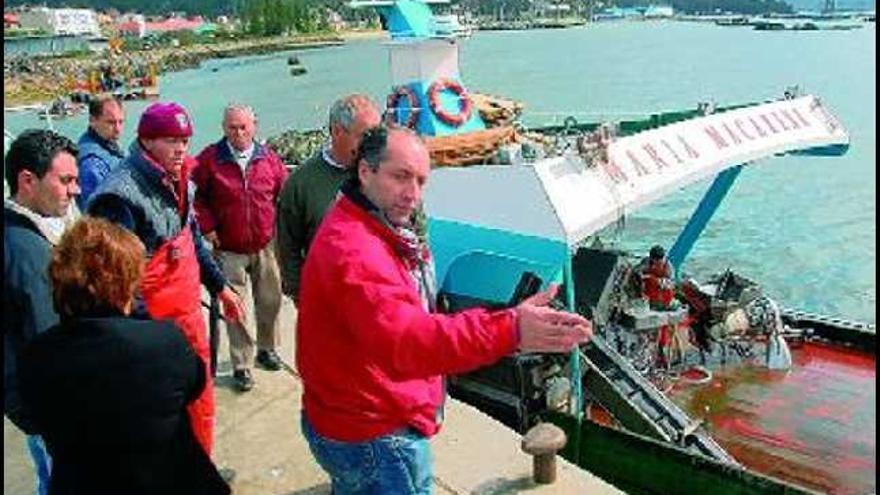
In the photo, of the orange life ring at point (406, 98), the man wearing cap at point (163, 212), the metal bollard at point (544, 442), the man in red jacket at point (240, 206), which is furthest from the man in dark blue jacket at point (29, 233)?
the orange life ring at point (406, 98)

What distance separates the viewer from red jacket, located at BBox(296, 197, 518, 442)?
2.30 meters

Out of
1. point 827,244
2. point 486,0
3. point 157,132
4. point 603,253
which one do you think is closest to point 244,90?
point 827,244

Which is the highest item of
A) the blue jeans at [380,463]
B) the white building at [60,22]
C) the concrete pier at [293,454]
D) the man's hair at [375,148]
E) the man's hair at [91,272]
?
the white building at [60,22]

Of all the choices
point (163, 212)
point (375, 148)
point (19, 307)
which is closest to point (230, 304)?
point (163, 212)

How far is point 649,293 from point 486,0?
186123mm

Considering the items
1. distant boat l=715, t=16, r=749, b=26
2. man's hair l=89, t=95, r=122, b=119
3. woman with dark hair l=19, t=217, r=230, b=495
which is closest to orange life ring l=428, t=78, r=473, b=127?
man's hair l=89, t=95, r=122, b=119

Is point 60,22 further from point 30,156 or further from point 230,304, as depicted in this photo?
point 30,156

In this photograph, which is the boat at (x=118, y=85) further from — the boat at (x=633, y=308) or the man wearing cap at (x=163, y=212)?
the man wearing cap at (x=163, y=212)

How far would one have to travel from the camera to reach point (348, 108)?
4.17 meters

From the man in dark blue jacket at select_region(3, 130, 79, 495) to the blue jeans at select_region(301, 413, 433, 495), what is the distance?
37.7 inches

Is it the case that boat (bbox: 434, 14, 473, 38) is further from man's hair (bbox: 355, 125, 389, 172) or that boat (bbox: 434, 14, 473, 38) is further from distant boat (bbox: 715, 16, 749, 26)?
distant boat (bbox: 715, 16, 749, 26)

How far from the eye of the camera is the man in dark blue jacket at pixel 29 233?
9.57 feet

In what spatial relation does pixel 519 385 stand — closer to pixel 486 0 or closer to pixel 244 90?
pixel 244 90

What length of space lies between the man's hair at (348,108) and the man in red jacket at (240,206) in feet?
4.75
